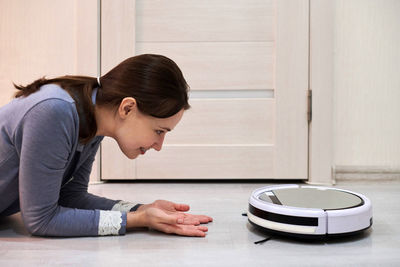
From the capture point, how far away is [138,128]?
1310 mm

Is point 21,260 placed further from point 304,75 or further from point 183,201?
point 304,75

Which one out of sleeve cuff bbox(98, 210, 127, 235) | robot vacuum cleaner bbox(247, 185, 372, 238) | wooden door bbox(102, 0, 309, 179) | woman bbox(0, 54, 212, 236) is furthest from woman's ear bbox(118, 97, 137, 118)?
wooden door bbox(102, 0, 309, 179)

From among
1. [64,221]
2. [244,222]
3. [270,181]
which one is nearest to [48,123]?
[64,221]

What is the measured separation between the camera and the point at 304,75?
2250mm

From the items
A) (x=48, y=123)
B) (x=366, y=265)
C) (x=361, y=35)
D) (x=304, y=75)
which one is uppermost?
(x=361, y=35)

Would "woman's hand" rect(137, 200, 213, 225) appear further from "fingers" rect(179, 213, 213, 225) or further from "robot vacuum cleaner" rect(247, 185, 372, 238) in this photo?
"robot vacuum cleaner" rect(247, 185, 372, 238)

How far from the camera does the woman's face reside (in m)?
1.29

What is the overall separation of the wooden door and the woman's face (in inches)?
36.8

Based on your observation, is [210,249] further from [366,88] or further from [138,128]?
[366,88]

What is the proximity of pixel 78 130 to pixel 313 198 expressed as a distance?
2.30ft

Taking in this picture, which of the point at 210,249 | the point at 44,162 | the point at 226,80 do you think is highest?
the point at 226,80

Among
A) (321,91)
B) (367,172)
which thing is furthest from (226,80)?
(367,172)

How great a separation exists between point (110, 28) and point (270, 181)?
105cm

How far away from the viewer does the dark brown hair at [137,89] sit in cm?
125
